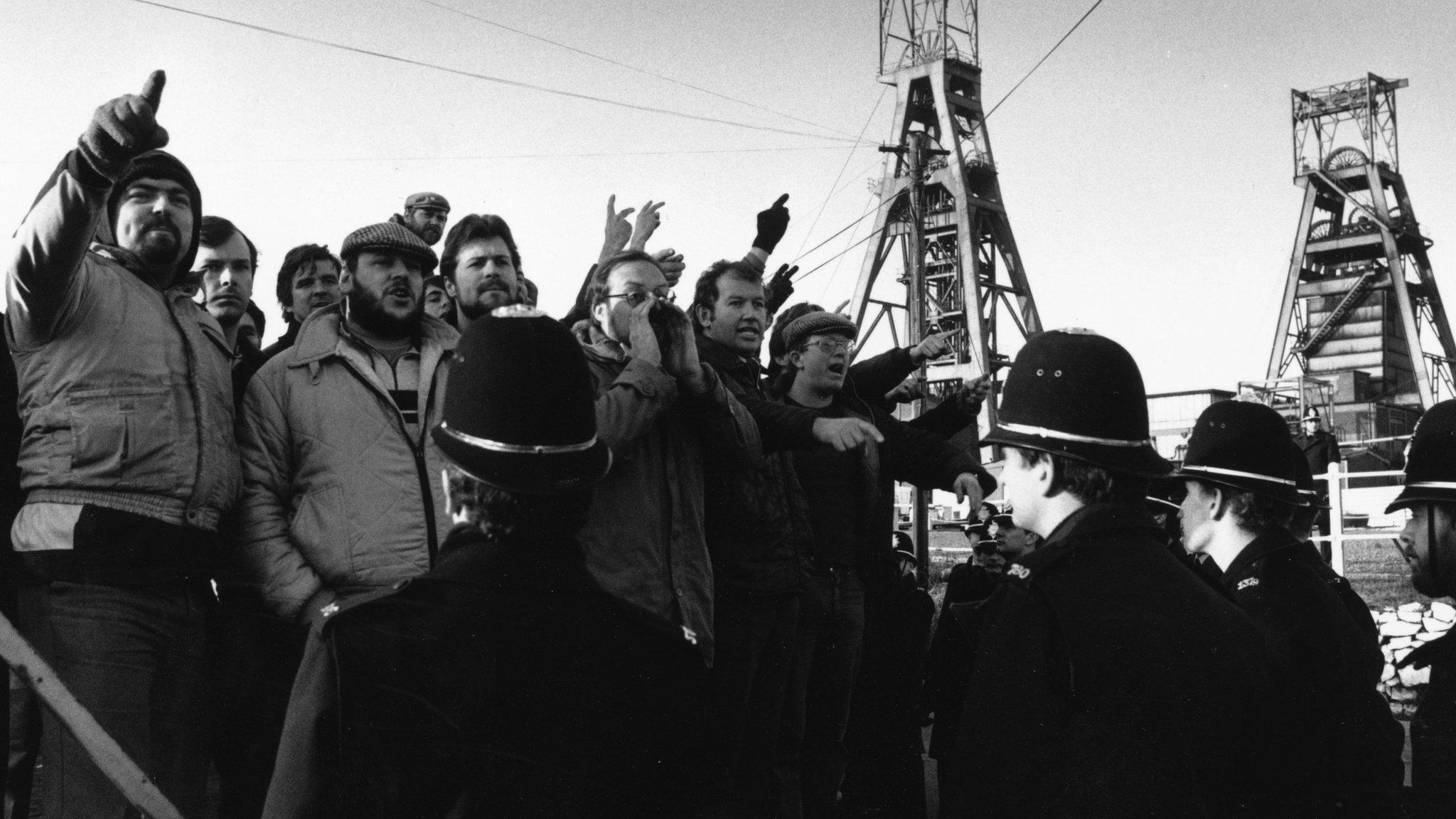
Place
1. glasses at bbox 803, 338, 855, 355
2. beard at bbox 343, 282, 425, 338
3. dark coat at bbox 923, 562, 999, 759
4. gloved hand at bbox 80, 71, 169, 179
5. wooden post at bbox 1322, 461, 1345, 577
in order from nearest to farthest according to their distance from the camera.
Result: gloved hand at bbox 80, 71, 169, 179
beard at bbox 343, 282, 425, 338
dark coat at bbox 923, 562, 999, 759
glasses at bbox 803, 338, 855, 355
wooden post at bbox 1322, 461, 1345, 577

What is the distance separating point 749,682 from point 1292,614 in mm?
1579

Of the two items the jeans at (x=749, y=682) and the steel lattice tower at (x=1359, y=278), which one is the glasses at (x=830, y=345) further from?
the steel lattice tower at (x=1359, y=278)

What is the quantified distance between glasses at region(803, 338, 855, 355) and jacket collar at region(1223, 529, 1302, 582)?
1.94 meters

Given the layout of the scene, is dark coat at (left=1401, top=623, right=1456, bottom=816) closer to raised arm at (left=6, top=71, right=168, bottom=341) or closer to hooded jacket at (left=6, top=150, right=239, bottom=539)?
hooded jacket at (left=6, top=150, right=239, bottom=539)

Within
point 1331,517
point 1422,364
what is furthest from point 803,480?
point 1422,364

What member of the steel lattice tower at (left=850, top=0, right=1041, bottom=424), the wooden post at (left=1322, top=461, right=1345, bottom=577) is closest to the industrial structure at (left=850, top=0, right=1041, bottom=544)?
the steel lattice tower at (left=850, top=0, right=1041, bottom=424)

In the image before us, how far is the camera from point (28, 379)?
2.85 meters

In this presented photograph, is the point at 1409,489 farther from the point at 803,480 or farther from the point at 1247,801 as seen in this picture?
the point at 803,480

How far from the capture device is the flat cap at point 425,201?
16.5 ft

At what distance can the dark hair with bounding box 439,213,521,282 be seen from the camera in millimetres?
3790

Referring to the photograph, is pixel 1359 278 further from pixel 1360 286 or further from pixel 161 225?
pixel 161 225

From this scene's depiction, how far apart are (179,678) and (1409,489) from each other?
3.12 metres

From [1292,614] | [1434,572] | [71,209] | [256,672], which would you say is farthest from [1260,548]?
[71,209]

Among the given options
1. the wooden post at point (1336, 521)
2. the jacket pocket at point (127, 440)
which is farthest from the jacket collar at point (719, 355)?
the wooden post at point (1336, 521)
